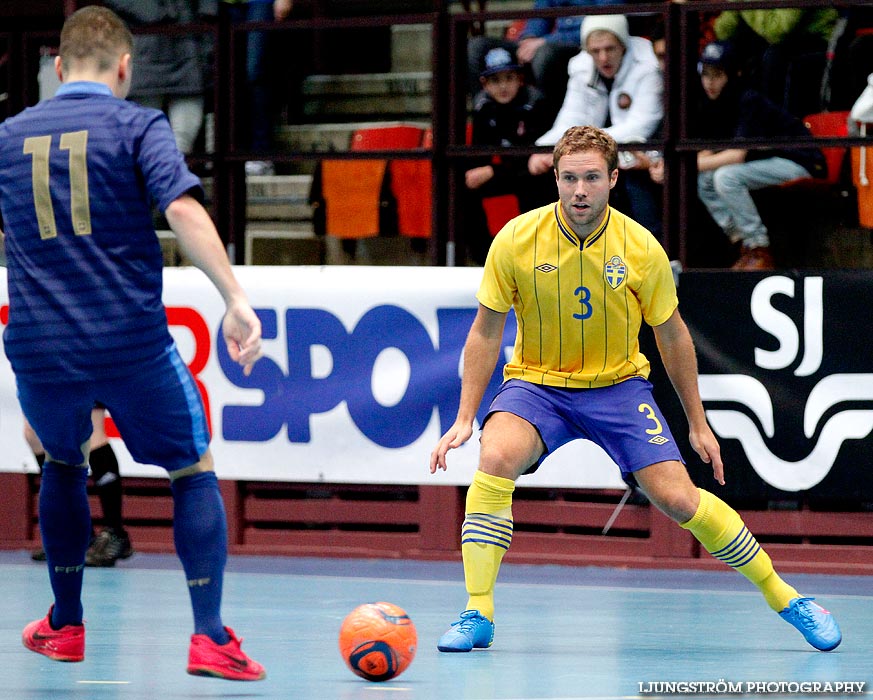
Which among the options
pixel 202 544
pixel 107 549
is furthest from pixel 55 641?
pixel 107 549

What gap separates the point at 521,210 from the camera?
373 inches

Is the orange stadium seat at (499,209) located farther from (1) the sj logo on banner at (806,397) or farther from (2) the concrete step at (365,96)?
(2) the concrete step at (365,96)

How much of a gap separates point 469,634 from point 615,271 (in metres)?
1.53

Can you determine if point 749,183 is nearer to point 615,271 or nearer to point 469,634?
point 615,271

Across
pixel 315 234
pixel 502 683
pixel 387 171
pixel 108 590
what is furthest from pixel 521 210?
pixel 502 683

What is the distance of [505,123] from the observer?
951 cm

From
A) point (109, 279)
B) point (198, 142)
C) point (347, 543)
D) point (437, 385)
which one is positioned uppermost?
point (198, 142)

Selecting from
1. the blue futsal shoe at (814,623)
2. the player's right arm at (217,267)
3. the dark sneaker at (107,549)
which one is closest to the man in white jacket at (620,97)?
the dark sneaker at (107,549)

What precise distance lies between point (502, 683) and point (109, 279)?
191 cm

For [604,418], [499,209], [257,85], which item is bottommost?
[604,418]

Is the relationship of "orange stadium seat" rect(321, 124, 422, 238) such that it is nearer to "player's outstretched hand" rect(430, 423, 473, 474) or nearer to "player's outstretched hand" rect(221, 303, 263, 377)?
"player's outstretched hand" rect(430, 423, 473, 474)

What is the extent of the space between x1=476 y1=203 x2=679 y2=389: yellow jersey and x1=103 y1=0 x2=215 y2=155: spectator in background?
4.34 meters

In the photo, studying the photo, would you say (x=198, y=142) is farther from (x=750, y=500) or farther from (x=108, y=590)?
(x=750, y=500)

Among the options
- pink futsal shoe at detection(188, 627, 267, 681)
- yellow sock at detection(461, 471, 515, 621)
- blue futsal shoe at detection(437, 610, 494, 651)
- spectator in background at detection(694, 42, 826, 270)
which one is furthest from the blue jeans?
pink futsal shoe at detection(188, 627, 267, 681)
